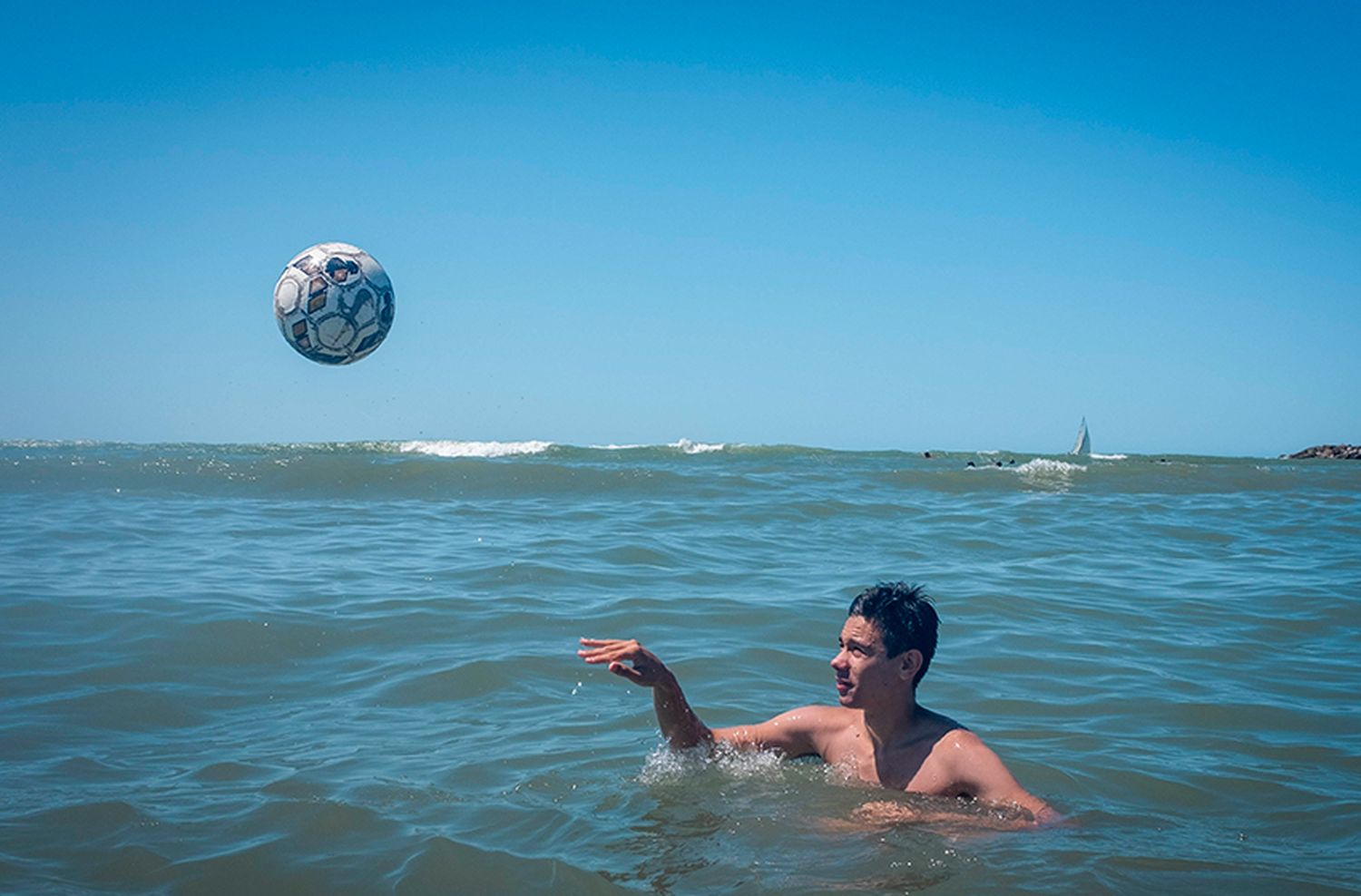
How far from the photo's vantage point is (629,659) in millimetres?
3953

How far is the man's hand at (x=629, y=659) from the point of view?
12.7 feet

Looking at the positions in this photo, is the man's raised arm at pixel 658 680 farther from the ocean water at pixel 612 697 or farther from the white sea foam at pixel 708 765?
the ocean water at pixel 612 697

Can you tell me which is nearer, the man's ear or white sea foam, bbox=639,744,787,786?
the man's ear

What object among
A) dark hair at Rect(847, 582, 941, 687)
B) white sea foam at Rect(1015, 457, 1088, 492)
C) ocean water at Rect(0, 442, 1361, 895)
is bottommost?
ocean water at Rect(0, 442, 1361, 895)

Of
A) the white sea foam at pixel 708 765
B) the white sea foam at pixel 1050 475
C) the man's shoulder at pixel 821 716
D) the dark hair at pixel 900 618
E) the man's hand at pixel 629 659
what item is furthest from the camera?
the white sea foam at pixel 1050 475

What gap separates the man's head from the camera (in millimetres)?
4023

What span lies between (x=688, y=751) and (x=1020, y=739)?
1916 mm

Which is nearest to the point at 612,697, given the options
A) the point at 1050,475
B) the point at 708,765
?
the point at 708,765

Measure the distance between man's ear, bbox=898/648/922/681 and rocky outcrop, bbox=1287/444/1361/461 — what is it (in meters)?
39.1

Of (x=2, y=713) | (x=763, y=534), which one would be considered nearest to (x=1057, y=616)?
(x=763, y=534)

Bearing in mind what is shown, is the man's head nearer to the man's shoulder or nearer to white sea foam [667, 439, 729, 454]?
the man's shoulder

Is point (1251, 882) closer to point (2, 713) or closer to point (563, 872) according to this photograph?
point (563, 872)

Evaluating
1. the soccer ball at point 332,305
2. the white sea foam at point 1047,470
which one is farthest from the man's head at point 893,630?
the white sea foam at point 1047,470

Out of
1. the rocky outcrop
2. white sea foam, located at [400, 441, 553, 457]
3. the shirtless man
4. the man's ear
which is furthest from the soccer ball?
the rocky outcrop
